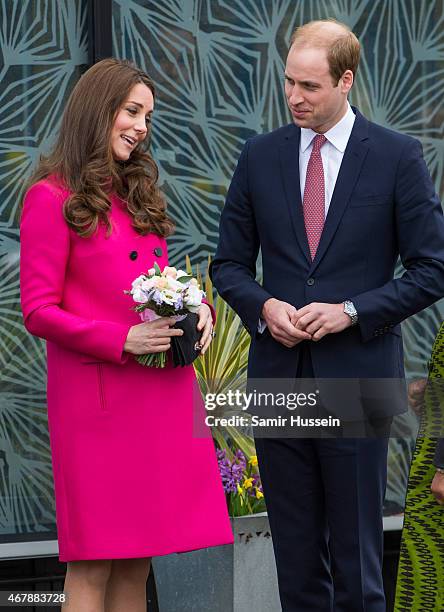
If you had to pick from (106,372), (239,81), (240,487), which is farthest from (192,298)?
(239,81)

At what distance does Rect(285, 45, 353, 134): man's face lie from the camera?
167 inches

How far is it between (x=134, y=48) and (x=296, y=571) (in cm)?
273

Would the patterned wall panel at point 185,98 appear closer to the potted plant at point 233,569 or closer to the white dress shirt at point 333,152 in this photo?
the potted plant at point 233,569

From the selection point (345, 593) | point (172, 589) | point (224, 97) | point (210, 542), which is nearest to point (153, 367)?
point (210, 542)

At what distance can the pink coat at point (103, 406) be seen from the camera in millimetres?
4152

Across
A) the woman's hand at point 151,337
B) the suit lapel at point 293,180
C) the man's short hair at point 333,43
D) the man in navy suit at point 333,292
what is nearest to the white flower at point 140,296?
the woman's hand at point 151,337

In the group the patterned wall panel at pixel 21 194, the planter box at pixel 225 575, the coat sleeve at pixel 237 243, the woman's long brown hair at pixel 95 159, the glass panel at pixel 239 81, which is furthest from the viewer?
the glass panel at pixel 239 81

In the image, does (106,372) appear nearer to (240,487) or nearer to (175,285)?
(175,285)

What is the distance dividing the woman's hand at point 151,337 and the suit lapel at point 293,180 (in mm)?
516

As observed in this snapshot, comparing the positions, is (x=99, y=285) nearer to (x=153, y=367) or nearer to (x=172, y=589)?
(x=153, y=367)

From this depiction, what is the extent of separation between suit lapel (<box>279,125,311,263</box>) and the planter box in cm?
146

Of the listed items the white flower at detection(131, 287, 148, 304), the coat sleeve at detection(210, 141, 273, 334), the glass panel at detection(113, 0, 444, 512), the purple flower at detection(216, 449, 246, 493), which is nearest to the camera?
the white flower at detection(131, 287, 148, 304)

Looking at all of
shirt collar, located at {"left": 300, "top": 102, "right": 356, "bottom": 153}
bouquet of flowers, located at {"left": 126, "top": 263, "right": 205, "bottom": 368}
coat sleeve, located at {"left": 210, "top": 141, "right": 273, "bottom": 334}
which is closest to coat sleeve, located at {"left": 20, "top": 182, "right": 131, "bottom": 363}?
bouquet of flowers, located at {"left": 126, "top": 263, "right": 205, "bottom": 368}

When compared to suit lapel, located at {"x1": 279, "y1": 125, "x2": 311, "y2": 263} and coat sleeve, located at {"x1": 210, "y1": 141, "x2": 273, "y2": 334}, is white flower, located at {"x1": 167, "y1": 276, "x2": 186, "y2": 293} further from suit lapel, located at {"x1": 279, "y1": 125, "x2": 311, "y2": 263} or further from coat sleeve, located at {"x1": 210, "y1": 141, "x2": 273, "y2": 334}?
suit lapel, located at {"x1": 279, "y1": 125, "x2": 311, "y2": 263}
